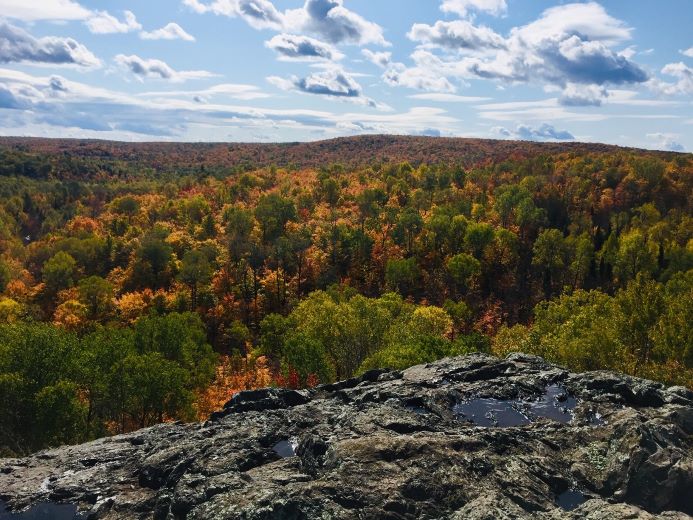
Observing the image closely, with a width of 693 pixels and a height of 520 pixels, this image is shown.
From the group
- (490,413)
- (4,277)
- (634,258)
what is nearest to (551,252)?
(634,258)

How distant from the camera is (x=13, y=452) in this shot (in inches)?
1956

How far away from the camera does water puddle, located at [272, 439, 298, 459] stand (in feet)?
86.2

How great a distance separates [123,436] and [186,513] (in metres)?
13.5

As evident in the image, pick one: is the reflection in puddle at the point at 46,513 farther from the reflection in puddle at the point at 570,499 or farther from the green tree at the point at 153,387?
the green tree at the point at 153,387

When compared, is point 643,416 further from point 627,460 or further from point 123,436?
point 123,436

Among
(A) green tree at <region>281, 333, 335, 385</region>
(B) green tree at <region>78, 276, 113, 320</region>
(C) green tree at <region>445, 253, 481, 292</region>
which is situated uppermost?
(C) green tree at <region>445, 253, 481, 292</region>

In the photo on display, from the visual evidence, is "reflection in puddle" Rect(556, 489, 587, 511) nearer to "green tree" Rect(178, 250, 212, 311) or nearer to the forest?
the forest

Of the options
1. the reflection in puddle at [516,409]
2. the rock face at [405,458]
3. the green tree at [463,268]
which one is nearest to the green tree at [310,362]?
the rock face at [405,458]

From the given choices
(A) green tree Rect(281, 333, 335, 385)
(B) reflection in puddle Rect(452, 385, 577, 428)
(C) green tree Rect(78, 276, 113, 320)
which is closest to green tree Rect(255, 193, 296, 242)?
(C) green tree Rect(78, 276, 113, 320)

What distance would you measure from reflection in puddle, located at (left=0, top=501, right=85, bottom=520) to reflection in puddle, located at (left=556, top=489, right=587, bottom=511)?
74.0ft

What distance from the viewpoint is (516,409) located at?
30.5m

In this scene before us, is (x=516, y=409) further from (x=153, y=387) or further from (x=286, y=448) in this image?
(x=153, y=387)

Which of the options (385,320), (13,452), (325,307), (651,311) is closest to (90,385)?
(13,452)

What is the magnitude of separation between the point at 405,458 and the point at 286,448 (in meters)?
6.87
